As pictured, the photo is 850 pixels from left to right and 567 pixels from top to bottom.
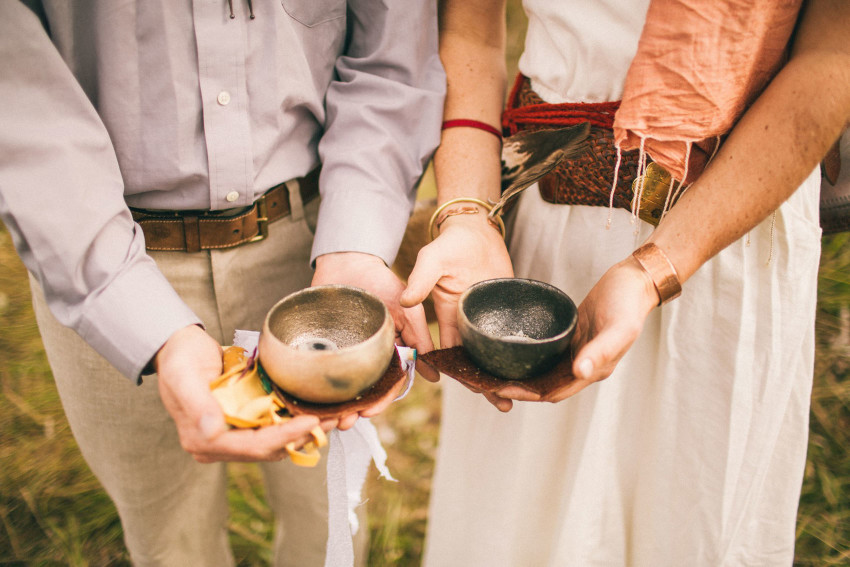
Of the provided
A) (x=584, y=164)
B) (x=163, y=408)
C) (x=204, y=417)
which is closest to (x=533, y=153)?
(x=584, y=164)

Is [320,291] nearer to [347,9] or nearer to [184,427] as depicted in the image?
[184,427]

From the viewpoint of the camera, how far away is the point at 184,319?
3.70 feet

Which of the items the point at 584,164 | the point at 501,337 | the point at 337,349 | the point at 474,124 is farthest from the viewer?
the point at 474,124

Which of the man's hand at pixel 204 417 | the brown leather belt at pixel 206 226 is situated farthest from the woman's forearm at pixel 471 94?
the man's hand at pixel 204 417

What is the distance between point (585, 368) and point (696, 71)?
606 millimetres

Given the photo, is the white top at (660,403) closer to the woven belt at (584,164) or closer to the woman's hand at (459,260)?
the woven belt at (584,164)

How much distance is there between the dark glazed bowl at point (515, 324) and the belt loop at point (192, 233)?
64 centimetres

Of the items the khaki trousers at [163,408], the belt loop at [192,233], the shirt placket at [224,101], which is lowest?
the khaki trousers at [163,408]

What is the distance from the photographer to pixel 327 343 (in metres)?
1.22

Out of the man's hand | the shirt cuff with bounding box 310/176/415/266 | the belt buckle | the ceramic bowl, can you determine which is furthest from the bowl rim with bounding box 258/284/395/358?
the belt buckle

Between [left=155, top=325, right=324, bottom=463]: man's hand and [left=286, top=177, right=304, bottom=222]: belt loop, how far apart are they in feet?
1.59

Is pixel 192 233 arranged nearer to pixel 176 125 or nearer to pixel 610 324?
pixel 176 125

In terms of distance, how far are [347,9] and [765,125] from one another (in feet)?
3.28

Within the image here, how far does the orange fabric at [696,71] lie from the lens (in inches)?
41.3
